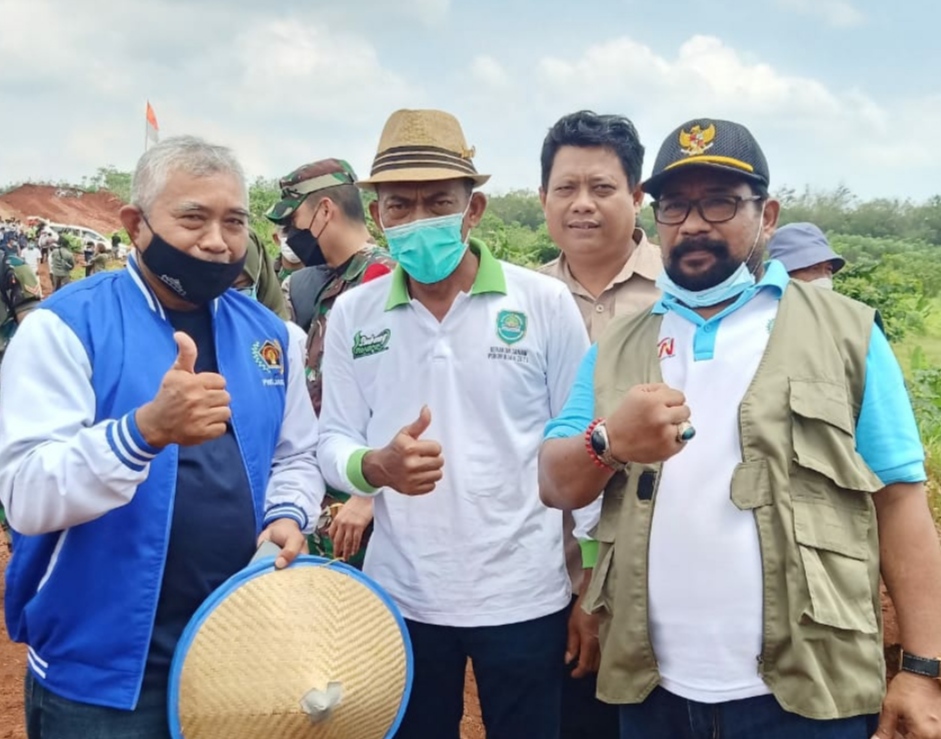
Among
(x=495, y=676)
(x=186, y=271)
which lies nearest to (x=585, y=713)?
(x=495, y=676)

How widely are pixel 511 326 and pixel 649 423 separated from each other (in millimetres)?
806

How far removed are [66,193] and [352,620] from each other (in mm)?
58542

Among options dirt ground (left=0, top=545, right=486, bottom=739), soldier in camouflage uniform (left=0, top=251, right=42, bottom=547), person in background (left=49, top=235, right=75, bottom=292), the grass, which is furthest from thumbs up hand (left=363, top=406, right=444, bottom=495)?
person in background (left=49, top=235, right=75, bottom=292)

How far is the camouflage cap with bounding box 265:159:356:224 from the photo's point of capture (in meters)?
4.10

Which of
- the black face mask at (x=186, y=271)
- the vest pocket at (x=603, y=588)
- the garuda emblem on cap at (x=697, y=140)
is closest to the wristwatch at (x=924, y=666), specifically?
the vest pocket at (x=603, y=588)

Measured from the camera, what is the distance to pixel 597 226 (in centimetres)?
293

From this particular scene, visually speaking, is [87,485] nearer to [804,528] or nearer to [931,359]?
[804,528]

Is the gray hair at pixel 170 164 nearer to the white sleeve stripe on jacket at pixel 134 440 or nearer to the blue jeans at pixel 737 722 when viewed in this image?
the white sleeve stripe on jacket at pixel 134 440

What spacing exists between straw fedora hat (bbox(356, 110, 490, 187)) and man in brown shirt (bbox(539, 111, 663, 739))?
1.39ft

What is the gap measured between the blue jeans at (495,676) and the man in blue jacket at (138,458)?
522mm

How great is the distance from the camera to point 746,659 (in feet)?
6.11

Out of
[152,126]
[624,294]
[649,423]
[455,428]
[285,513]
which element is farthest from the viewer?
[152,126]

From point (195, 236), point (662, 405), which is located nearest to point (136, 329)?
point (195, 236)

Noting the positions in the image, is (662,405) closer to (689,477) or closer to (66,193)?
(689,477)
